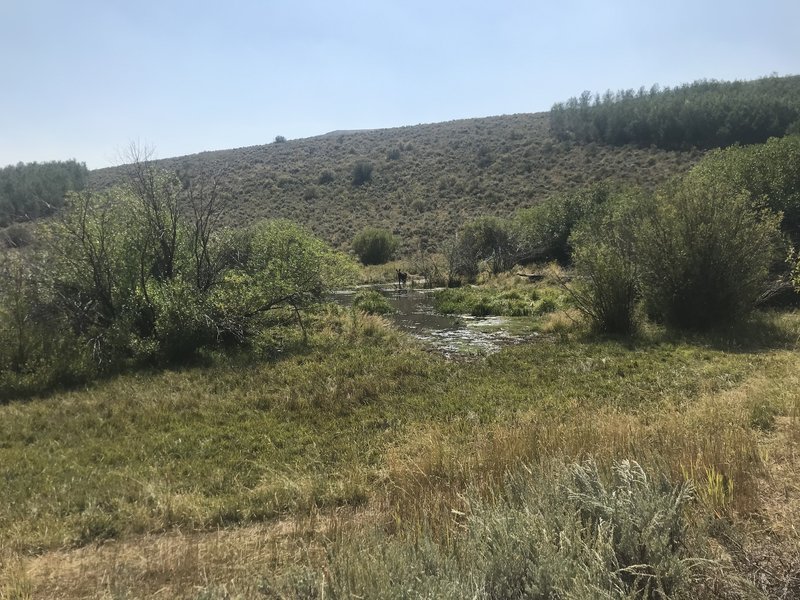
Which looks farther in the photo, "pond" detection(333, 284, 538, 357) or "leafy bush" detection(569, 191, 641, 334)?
"pond" detection(333, 284, 538, 357)

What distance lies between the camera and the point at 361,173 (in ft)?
222

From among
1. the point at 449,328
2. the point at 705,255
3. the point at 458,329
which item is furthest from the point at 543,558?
the point at 449,328

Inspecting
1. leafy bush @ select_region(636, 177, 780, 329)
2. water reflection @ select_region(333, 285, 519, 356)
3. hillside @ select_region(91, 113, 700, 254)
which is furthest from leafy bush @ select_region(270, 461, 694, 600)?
hillside @ select_region(91, 113, 700, 254)

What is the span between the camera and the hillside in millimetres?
55250

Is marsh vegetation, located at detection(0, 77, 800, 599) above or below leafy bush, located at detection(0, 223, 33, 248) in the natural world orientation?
below

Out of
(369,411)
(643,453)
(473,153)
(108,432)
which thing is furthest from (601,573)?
(473,153)

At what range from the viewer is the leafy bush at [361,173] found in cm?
6706

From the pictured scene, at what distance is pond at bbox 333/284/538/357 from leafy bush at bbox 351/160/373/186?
142 ft

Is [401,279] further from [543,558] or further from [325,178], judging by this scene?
[325,178]

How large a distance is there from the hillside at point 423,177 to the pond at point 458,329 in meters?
26.4

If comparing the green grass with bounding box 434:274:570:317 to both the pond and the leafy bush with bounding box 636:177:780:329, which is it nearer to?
the pond

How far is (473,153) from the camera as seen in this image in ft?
232

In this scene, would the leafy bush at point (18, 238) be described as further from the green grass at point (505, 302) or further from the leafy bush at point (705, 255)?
the leafy bush at point (705, 255)

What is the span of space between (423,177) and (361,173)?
28.5ft
